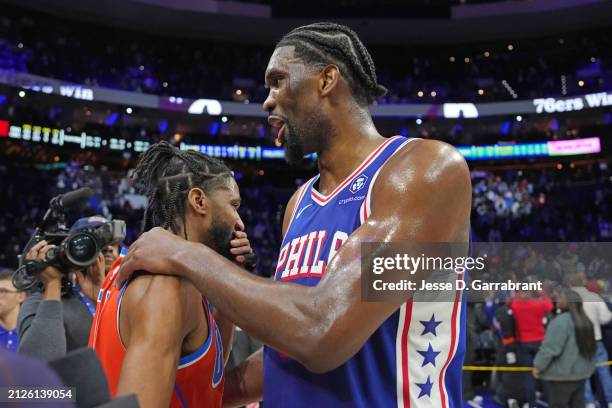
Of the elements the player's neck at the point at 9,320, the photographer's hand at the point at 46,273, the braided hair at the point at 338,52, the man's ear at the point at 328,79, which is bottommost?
the player's neck at the point at 9,320

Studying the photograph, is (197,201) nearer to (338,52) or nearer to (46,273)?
(338,52)

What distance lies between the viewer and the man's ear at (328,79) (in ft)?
5.90

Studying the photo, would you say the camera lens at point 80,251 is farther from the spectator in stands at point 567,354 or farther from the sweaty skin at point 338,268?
the spectator in stands at point 567,354

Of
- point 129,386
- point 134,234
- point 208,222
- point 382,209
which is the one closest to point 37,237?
point 208,222

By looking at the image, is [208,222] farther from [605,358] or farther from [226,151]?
[226,151]

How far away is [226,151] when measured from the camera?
902 inches

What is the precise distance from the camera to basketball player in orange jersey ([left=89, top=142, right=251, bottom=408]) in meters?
1.61

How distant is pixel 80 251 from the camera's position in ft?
9.23

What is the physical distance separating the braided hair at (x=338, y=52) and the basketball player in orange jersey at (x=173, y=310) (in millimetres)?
632

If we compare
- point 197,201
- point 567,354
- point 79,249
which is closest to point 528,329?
point 567,354

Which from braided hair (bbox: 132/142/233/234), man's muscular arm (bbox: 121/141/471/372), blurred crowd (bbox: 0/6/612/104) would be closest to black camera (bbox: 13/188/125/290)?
braided hair (bbox: 132/142/233/234)

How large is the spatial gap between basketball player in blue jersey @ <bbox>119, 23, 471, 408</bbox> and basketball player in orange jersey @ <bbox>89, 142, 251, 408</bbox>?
0.14m

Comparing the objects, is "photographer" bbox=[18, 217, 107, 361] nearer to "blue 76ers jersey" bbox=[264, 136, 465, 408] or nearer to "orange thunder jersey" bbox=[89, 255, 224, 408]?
"orange thunder jersey" bbox=[89, 255, 224, 408]

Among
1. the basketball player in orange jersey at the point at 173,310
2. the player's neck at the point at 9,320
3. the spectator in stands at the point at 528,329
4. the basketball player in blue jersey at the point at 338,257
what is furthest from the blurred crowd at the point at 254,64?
the basketball player in blue jersey at the point at 338,257
